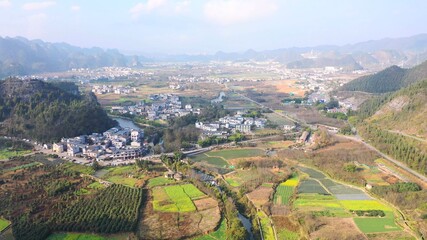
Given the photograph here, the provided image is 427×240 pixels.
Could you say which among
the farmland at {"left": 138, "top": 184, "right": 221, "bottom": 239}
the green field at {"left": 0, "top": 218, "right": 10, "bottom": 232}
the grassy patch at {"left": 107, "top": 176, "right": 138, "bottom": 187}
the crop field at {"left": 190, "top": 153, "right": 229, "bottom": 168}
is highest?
the green field at {"left": 0, "top": 218, "right": 10, "bottom": 232}

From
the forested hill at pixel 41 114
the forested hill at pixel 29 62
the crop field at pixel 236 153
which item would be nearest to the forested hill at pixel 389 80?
the crop field at pixel 236 153

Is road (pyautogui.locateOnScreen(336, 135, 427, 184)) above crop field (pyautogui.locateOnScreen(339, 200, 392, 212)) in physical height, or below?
below

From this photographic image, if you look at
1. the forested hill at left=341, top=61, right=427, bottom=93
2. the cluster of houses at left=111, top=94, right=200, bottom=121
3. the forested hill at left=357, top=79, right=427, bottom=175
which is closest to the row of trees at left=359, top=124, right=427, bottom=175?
the forested hill at left=357, top=79, right=427, bottom=175

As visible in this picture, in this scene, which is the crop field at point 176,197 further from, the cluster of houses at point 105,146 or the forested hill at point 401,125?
the forested hill at point 401,125

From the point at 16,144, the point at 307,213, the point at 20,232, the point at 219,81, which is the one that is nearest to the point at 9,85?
the point at 16,144

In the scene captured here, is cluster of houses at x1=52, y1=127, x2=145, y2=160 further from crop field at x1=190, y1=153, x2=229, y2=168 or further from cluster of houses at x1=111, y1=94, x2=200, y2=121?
cluster of houses at x1=111, y1=94, x2=200, y2=121

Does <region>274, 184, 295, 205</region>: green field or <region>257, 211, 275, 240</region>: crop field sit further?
<region>274, 184, 295, 205</region>: green field

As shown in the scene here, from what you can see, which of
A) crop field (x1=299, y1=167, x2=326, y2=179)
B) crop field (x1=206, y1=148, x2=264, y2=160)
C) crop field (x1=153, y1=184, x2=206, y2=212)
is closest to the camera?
crop field (x1=153, y1=184, x2=206, y2=212)
